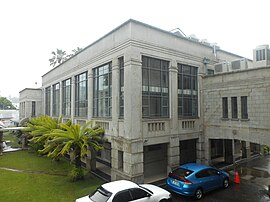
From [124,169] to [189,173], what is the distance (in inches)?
148

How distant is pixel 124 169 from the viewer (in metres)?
11.6

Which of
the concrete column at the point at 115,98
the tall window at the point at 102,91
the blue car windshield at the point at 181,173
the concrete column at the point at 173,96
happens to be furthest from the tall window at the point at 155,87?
the blue car windshield at the point at 181,173

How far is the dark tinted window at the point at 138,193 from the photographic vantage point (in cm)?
745

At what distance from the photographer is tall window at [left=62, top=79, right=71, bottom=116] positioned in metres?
20.9

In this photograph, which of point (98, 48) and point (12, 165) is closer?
point (98, 48)

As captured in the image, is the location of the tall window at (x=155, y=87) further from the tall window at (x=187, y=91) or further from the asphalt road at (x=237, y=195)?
the asphalt road at (x=237, y=195)

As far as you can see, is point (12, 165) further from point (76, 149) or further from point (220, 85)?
point (220, 85)

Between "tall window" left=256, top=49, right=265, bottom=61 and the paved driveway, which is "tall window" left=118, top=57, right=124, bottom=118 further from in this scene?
"tall window" left=256, top=49, right=265, bottom=61

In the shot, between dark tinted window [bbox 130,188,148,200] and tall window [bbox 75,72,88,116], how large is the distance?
10.6 metres

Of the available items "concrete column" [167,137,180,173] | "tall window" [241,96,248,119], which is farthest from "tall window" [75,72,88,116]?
"tall window" [241,96,248,119]

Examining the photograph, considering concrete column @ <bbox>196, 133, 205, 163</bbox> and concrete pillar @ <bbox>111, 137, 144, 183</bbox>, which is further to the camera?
concrete column @ <bbox>196, 133, 205, 163</bbox>

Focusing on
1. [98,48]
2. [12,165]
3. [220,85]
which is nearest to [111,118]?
[98,48]

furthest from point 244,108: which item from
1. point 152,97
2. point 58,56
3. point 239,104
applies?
point 58,56

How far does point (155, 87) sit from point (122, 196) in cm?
726
